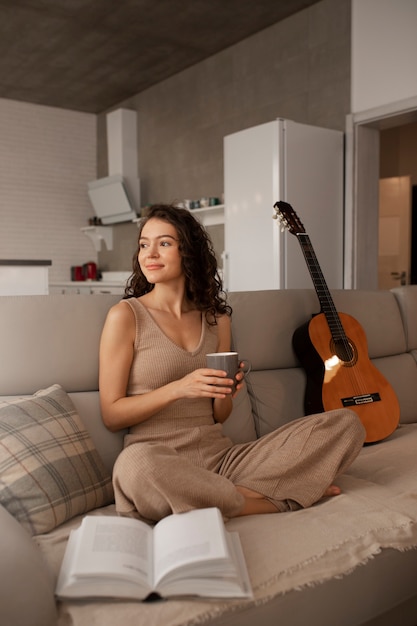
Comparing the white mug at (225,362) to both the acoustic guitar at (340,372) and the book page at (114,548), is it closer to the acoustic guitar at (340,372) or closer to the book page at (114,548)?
the book page at (114,548)

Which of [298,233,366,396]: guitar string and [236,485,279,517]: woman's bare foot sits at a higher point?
[298,233,366,396]: guitar string

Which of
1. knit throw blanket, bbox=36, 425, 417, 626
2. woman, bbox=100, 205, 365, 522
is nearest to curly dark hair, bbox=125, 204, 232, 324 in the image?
woman, bbox=100, 205, 365, 522

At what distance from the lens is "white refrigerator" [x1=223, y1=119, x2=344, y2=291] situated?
4043mm

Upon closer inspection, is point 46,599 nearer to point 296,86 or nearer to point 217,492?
point 217,492

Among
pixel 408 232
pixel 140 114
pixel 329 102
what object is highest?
pixel 140 114

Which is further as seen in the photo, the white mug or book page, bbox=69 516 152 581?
the white mug

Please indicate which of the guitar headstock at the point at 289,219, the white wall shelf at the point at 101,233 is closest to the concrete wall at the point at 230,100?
the white wall shelf at the point at 101,233

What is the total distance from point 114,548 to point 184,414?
630 mm

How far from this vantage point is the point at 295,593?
1264 mm

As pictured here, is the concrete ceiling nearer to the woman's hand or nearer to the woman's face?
the woman's face

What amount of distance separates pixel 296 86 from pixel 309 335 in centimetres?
310

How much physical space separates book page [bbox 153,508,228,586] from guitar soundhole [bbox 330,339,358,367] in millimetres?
1147

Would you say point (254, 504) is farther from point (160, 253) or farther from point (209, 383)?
point (160, 253)

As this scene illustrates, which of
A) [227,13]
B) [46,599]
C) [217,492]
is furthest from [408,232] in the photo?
[46,599]
